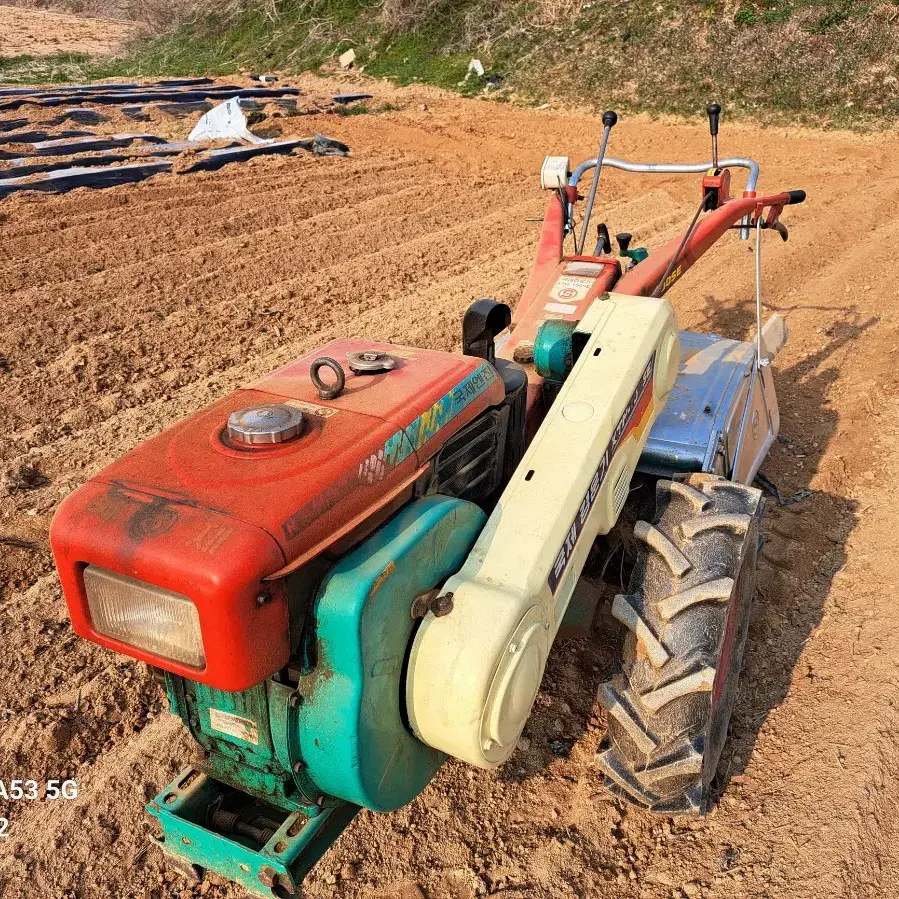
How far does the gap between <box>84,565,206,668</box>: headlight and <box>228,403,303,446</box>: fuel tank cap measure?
42 centimetres

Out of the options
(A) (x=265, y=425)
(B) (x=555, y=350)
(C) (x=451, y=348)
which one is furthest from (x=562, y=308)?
(C) (x=451, y=348)

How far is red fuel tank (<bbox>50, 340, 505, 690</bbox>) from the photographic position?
184cm

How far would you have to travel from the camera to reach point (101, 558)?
1.91 metres

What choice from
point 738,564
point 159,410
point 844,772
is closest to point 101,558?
point 738,564

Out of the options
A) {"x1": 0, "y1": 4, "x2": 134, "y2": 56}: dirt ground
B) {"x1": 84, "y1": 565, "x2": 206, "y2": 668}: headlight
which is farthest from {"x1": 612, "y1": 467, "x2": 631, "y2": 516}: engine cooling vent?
{"x1": 0, "y1": 4, "x2": 134, "y2": 56}: dirt ground

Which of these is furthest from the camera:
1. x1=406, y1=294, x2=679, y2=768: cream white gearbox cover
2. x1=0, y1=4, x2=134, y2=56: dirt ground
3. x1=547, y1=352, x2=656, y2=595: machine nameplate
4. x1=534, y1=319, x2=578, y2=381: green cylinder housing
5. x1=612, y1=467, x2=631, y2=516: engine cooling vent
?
x1=0, y1=4, x2=134, y2=56: dirt ground

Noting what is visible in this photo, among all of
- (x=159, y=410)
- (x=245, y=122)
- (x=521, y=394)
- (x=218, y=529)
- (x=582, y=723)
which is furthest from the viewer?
(x=245, y=122)

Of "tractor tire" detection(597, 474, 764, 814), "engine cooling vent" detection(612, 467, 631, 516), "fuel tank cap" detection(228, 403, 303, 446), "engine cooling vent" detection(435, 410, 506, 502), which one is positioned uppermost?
"fuel tank cap" detection(228, 403, 303, 446)

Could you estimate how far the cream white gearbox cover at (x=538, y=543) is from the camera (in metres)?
2.07

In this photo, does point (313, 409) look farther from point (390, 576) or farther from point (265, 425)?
point (390, 576)

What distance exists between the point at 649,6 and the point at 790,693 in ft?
49.4

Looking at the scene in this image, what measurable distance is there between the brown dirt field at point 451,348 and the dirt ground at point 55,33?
15668mm

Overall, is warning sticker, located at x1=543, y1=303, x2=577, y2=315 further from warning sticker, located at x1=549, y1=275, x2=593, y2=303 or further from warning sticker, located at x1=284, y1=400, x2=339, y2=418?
warning sticker, located at x1=284, y1=400, x2=339, y2=418

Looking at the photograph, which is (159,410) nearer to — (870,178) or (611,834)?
(611,834)
